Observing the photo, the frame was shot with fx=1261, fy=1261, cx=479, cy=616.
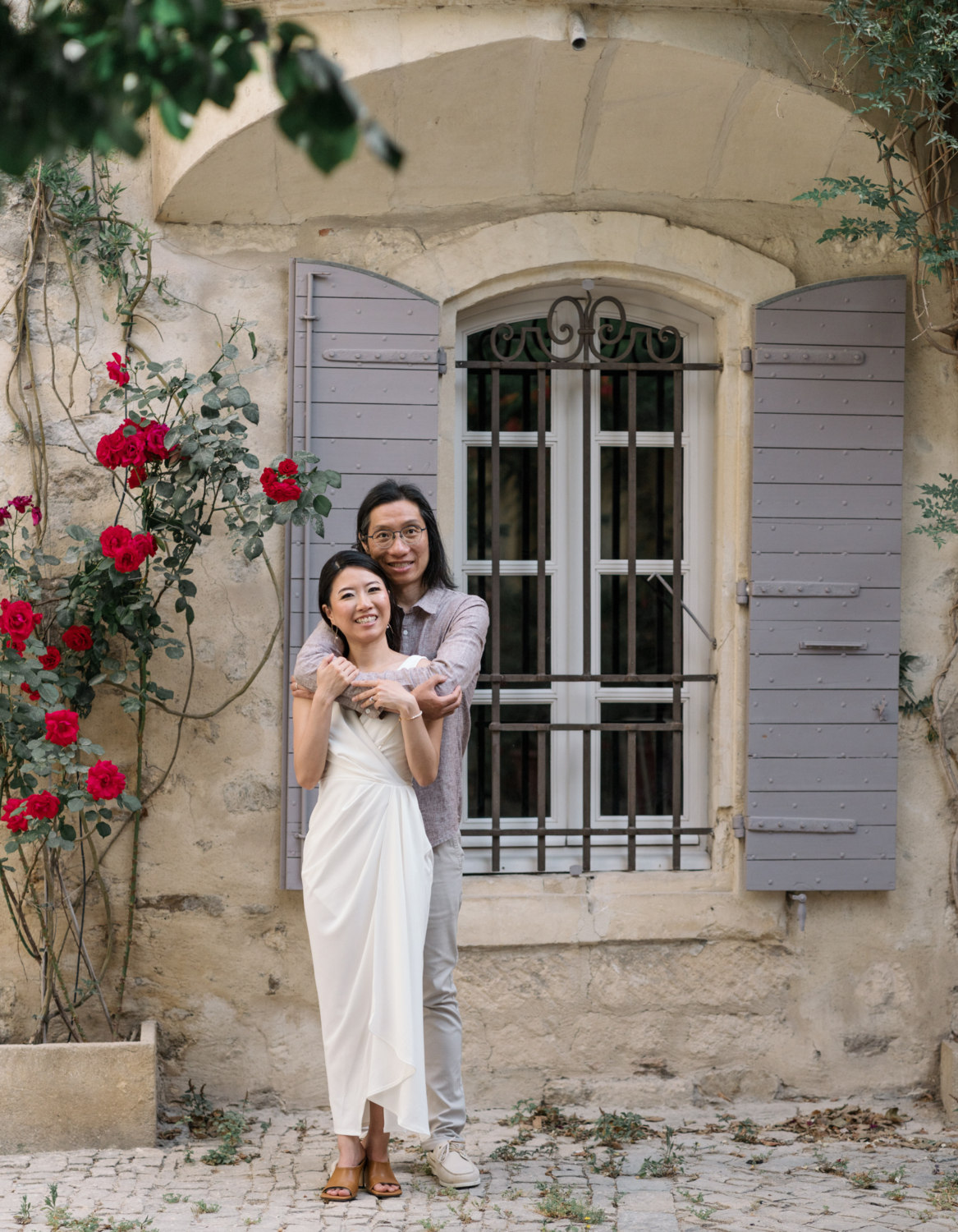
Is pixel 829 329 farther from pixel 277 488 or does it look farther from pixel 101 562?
pixel 101 562

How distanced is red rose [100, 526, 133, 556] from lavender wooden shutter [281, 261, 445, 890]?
621mm

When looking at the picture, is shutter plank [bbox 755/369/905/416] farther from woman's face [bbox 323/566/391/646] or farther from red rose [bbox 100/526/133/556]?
red rose [bbox 100/526/133/556]

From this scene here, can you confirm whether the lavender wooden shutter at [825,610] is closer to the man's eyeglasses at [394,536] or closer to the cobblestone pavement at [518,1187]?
the cobblestone pavement at [518,1187]

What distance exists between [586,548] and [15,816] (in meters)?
2.03

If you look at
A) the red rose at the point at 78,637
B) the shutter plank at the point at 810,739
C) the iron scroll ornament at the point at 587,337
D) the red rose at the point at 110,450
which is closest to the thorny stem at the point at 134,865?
the red rose at the point at 78,637

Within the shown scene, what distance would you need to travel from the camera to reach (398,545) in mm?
3246

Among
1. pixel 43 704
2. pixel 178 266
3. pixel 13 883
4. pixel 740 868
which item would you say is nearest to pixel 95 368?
pixel 178 266

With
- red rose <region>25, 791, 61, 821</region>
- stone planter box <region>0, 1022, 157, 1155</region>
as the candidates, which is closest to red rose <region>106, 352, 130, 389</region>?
red rose <region>25, 791, 61, 821</region>

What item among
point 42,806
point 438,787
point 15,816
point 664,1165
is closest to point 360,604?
point 438,787

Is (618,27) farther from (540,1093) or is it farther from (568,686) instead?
(540,1093)

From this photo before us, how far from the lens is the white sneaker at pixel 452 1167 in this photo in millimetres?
3275

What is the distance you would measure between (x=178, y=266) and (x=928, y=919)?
A: 3287mm

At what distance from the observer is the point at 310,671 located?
3.13 metres

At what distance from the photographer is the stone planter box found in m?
3.53
